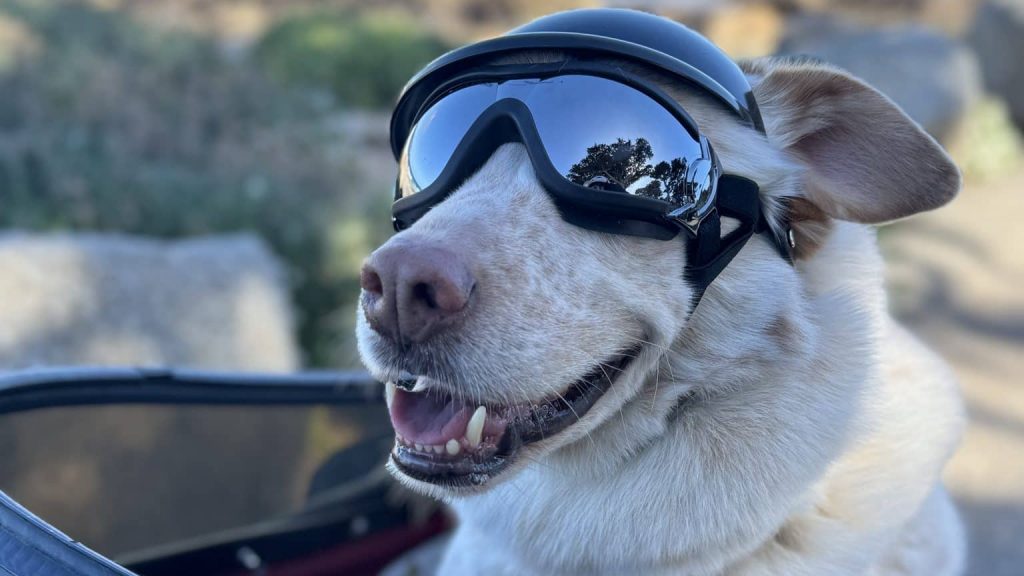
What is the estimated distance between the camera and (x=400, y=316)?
141 centimetres

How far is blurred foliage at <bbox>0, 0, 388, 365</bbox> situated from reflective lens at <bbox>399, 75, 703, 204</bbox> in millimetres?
3330

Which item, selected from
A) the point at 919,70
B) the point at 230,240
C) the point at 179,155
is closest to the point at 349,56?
the point at 179,155

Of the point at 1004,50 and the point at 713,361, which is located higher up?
the point at 713,361

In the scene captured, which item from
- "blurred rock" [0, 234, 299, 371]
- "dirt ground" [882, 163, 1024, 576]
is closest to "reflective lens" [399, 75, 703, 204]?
"dirt ground" [882, 163, 1024, 576]

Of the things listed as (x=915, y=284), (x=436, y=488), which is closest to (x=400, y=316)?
(x=436, y=488)

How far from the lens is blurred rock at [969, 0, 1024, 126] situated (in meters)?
10.8

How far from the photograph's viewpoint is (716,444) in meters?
1.61

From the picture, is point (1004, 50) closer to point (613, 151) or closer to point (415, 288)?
point (613, 151)

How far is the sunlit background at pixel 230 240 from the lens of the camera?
257cm

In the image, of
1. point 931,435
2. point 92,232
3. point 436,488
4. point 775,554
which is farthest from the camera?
point 92,232

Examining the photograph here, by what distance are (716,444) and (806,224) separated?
46 cm

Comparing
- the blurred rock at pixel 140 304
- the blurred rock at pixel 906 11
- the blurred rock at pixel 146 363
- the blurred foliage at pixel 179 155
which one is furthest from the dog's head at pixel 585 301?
the blurred rock at pixel 906 11

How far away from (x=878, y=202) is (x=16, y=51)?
25.7 ft

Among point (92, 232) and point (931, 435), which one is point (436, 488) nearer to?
point (931, 435)
